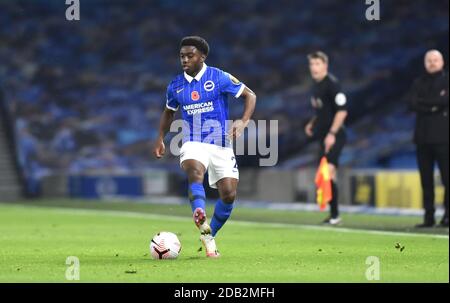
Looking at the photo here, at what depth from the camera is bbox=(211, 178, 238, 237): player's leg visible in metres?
9.77

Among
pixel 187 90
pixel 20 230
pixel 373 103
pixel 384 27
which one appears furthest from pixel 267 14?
pixel 187 90

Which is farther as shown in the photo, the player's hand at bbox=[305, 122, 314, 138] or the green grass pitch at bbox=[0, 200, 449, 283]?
the player's hand at bbox=[305, 122, 314, 138]

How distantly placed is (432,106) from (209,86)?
14.6 ft

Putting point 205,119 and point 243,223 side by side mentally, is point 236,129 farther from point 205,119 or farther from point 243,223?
point 243,223

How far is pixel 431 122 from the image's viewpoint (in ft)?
43.8

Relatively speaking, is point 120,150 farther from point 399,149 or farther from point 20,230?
point 20,230

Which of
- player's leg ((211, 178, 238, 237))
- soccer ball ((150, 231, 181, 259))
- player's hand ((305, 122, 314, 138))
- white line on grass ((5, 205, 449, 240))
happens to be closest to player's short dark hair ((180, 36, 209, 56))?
player's leg ((211, 178, 238, 237))

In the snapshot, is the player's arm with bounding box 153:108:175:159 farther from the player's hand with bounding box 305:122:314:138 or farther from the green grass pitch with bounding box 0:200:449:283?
the player's hand with bounding box 305:122:314:138

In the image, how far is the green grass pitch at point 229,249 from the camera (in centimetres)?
796

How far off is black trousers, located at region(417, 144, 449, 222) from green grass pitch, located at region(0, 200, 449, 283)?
52 cm
